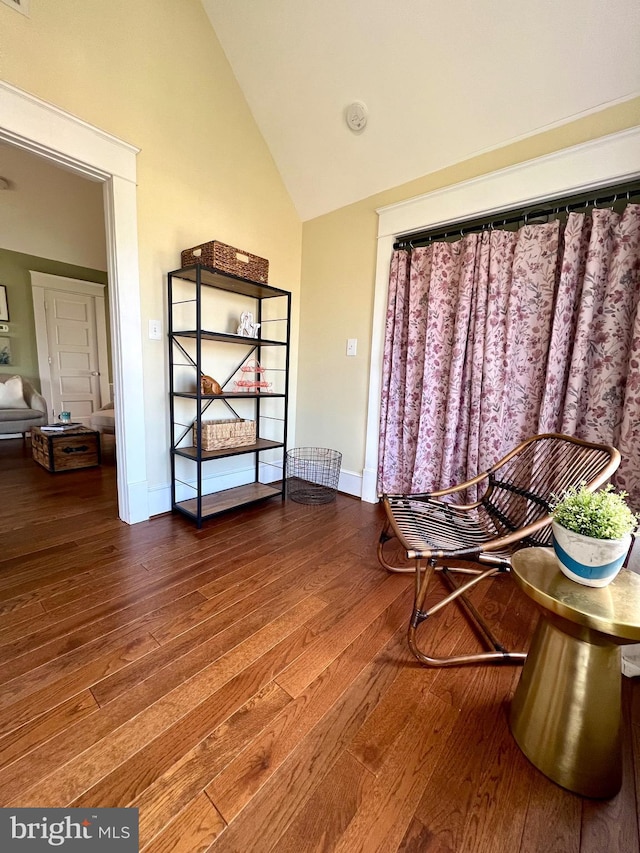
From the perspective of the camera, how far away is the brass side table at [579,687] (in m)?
0.87

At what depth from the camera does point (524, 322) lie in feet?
A: 6.61

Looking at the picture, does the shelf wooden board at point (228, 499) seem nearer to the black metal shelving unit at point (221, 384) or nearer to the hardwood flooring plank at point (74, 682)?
the black metal shelving unit at point (221, 384)

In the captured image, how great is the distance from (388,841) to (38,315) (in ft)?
20.9

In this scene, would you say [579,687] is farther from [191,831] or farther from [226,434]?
[226,434]

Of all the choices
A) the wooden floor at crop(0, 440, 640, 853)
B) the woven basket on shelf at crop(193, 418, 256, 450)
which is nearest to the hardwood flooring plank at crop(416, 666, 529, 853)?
the wooden floor at crop(0, 440, 640, 853)

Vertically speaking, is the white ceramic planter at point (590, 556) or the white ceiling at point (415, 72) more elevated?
the white ceiling at point (415, 72)

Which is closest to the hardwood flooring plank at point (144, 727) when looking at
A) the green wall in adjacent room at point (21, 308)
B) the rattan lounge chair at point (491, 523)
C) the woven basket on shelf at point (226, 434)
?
the rattan lounge chair at point (491, 523)

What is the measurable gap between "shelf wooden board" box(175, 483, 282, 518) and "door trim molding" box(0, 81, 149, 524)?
11.6 inches

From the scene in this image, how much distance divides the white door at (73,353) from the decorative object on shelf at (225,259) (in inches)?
161

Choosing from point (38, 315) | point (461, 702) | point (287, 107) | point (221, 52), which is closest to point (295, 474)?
point (461, 702)

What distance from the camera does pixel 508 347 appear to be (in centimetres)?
204

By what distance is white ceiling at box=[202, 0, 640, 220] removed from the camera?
162 centimetres

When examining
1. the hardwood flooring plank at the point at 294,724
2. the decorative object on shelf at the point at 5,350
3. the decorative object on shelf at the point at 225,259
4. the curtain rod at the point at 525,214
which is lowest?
the hardwood flooring plank at the point at 294,724

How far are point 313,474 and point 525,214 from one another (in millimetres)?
2369
